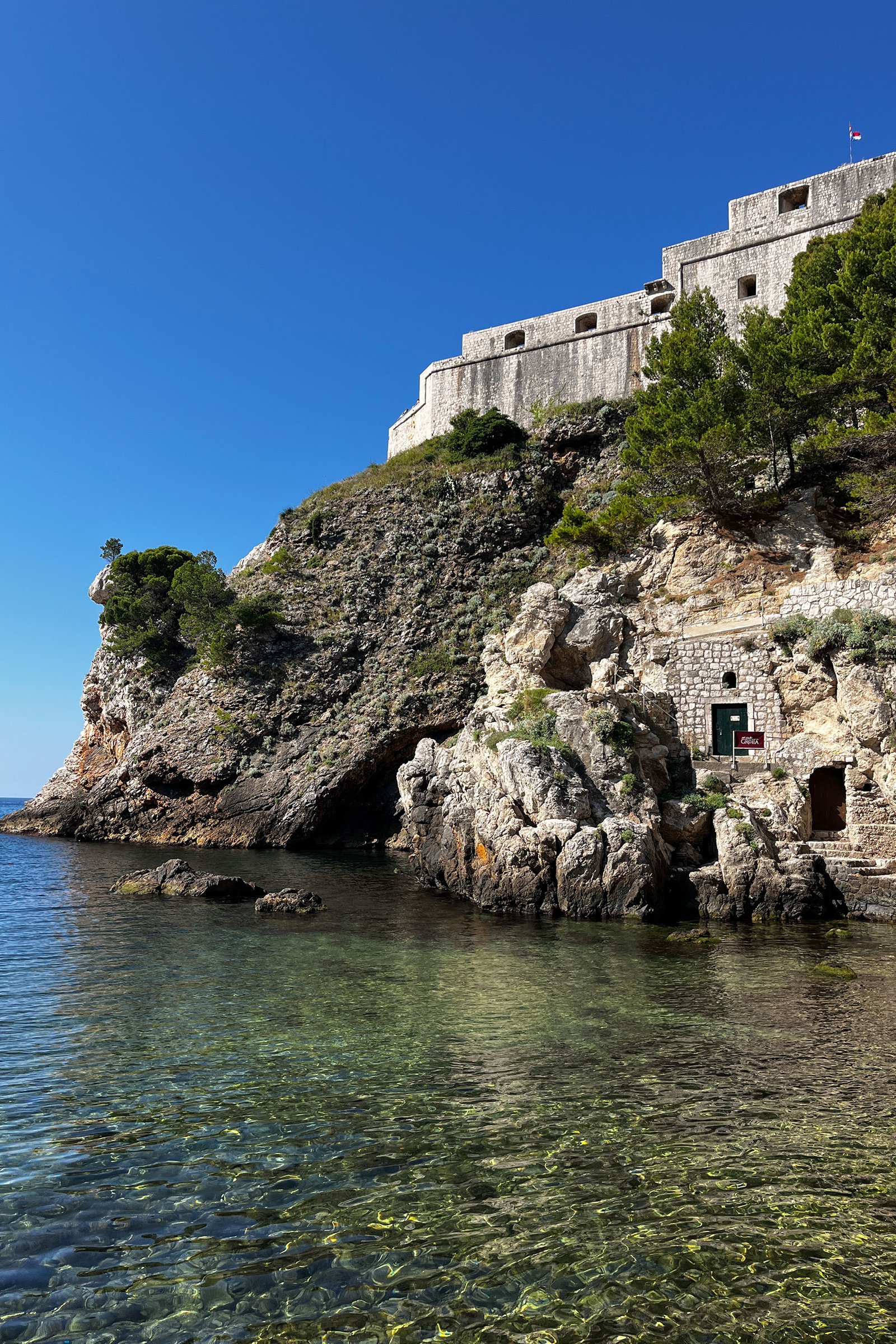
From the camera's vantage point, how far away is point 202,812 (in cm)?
3441

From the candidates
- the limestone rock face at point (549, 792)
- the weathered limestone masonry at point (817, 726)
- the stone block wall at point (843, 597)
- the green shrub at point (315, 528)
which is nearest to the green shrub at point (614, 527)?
the limestone rock face at point (549, 792)

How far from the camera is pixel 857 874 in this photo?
1758cm

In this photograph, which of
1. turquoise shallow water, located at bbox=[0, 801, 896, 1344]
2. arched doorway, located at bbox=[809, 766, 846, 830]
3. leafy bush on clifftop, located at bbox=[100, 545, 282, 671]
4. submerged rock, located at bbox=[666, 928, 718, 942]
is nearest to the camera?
turquoise shallow water, located at bbox=[0, 801, 896, 1344]

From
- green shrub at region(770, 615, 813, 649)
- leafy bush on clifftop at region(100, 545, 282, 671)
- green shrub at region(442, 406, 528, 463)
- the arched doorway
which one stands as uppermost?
green shrub at region(442, 406, 528, 463)

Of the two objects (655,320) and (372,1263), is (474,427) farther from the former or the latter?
(372,1263)

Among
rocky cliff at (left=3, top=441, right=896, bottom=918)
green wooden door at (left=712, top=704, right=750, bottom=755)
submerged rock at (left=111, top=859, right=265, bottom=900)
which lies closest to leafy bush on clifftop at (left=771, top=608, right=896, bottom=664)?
rocky cliff at (left=3, top=441, right=896, bottom=918)

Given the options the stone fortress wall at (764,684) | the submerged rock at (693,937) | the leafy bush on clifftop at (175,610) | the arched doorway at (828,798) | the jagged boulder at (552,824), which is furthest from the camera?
the leafy bush on clifftop at (175,610)

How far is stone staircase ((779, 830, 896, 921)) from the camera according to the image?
1695 centimetres

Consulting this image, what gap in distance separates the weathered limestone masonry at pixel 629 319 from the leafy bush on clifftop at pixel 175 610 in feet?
53.8

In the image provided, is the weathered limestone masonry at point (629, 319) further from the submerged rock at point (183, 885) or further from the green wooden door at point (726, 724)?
the submerged rock at point (183, 885)

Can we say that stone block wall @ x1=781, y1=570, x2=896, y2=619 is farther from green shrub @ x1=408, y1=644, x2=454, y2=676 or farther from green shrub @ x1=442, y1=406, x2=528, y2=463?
green shrub @ x1=442, y1=406, x2=528, y2=463

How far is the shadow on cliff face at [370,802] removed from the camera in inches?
1296

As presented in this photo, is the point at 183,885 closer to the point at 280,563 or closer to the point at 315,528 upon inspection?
the point at 280,563

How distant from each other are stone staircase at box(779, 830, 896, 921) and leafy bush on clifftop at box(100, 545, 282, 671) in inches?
1086
